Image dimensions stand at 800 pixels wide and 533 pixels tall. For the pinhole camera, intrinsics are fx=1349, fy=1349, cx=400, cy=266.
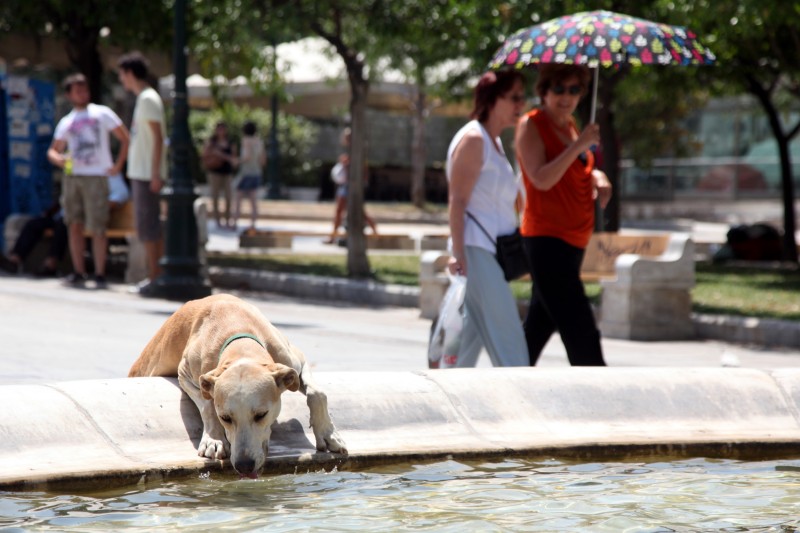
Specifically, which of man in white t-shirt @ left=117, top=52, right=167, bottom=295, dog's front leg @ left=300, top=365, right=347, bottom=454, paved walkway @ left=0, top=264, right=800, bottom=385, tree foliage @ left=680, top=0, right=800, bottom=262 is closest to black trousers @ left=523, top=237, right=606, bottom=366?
paved walkway @ left=0, top=264, right=800, bottom=385

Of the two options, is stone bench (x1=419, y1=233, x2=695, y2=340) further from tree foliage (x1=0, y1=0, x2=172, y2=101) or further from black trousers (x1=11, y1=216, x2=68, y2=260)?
tree foliage (x1=0, y1=0, x2=172, y2=101)

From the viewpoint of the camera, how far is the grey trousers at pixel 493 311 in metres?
6.83

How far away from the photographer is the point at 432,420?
559cm

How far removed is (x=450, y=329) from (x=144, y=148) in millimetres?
6940

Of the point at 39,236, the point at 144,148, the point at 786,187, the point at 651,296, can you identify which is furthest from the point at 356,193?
the point at 786,187

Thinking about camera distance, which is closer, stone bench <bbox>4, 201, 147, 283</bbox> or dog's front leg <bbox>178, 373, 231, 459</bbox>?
dog's front leg <bbox>178, 373, 231, 459</bbox>

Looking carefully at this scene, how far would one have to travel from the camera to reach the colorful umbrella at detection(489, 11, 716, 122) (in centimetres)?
755

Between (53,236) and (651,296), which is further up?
(53,236)

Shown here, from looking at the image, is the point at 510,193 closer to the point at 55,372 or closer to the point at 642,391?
the point at 642,391

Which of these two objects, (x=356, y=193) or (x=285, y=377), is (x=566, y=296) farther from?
(x=356, y=193)

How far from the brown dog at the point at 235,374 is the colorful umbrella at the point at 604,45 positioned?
2.78 meters

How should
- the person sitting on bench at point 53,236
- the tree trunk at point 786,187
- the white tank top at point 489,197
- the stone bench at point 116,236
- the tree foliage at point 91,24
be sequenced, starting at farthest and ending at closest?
the tree trunk at point 786,187 < the tree foliage at point 91,24 < the person sitting on bench at point 53,236 < the stone bench at point 116,236 < the white tank top at point 489,197

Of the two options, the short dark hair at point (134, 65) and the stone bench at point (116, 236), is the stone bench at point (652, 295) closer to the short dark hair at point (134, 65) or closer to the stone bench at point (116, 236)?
the short dark hair at point (134, 65)

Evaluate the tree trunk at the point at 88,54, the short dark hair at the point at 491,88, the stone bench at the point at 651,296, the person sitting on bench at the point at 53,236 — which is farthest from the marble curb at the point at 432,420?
the tree trunk at the point at 88,54
